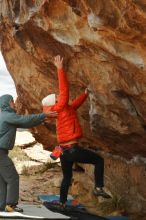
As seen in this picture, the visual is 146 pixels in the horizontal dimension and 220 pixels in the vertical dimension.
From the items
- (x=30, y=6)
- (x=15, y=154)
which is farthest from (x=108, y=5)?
(x=15, y=154)

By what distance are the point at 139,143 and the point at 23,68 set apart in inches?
122

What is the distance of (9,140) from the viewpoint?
8.03m

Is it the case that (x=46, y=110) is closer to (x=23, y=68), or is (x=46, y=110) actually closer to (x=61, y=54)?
(x=61, y=54)

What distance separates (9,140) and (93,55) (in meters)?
2.03

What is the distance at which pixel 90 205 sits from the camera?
10844 mm

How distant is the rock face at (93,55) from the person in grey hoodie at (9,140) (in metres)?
1.11

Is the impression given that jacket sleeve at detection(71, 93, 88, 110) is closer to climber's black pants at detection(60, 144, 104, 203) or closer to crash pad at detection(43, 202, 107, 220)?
climber's black pants at detection(60, 144, 104, 203)

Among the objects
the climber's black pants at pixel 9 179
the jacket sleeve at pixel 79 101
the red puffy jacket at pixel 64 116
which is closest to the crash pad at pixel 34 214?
the climber's black pants at pixel 9 179

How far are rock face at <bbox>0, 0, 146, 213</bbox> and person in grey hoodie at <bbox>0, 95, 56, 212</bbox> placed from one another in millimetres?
1114

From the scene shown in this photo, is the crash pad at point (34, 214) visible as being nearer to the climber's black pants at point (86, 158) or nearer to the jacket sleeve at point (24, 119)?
the climber's black pants at point (86, 158)

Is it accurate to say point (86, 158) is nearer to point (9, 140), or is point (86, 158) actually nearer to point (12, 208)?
point (9, 140)

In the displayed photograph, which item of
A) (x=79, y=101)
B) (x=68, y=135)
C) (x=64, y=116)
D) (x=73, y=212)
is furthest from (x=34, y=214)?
(x=79, y=101)

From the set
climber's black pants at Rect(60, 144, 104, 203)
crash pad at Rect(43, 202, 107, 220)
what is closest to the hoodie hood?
climber's black pants at Rect(60, 144, 104, 203)

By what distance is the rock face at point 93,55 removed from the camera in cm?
648
